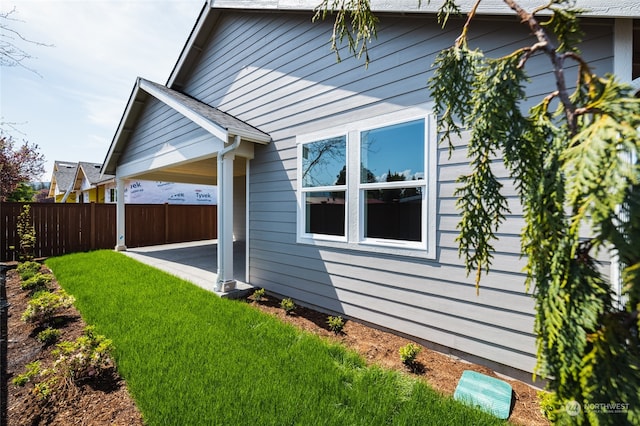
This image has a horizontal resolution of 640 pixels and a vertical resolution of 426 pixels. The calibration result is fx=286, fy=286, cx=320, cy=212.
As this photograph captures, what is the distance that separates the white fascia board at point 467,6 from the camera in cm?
222

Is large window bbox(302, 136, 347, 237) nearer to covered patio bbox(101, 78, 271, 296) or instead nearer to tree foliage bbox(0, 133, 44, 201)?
covered patio bbox(101, 78, 271, 296)

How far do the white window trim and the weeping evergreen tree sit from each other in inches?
84.5

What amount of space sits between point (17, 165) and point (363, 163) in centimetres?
1426

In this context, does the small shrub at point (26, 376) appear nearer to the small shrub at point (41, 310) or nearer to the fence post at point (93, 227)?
the small shrub at point (41, 310)

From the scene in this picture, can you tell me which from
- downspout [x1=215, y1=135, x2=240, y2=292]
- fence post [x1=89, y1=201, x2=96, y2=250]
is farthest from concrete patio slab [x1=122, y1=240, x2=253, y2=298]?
fence post [x1=89, y1=201, x2=96, y2=250]

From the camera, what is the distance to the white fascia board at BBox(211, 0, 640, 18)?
2.22 m

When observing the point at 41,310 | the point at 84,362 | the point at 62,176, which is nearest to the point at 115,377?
the point at 84,362

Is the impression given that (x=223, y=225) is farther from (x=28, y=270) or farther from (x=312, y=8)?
(x=28, y=270)

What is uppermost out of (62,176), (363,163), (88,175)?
(62,176)

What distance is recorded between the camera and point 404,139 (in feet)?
12.1

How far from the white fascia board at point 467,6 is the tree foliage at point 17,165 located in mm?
10385

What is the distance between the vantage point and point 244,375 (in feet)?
8.84

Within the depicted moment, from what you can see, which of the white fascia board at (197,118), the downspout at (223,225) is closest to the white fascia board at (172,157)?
the white fascia board at (197,118)

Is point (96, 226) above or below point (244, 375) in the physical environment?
above
